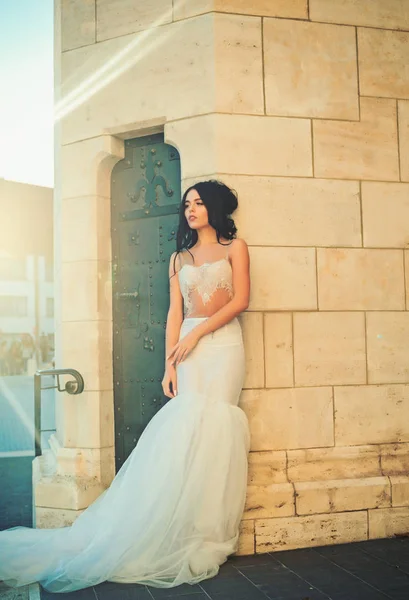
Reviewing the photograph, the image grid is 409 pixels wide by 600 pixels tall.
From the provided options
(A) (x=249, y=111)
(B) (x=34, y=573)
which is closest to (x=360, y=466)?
(B) (x=34, y=573)

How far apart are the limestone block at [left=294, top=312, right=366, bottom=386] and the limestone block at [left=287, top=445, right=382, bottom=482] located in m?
0.52

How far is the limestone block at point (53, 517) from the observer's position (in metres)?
5.62

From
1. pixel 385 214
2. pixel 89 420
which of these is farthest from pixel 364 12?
pixel 89 420

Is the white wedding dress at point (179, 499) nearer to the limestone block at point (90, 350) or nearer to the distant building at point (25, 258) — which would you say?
the limestone block at point (90, 350)

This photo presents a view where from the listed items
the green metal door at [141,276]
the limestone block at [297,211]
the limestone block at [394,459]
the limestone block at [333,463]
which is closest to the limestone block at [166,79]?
the limestone block at [297,211]

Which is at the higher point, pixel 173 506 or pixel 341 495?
pixel 173 506

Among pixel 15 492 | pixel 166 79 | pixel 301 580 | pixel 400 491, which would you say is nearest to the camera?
pixel 301 580

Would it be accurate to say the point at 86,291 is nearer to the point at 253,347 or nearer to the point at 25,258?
the point at 253,347

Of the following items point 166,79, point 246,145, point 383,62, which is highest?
point 383,62

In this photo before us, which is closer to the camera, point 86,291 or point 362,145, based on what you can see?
point 362,145

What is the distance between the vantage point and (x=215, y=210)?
5000mm

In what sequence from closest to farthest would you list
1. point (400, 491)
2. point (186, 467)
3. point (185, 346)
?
point (186, 467), point (185, 346), point (400, 491)

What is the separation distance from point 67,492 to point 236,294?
224 centimetres

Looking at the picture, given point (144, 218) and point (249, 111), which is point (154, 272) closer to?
point (144, 218)
